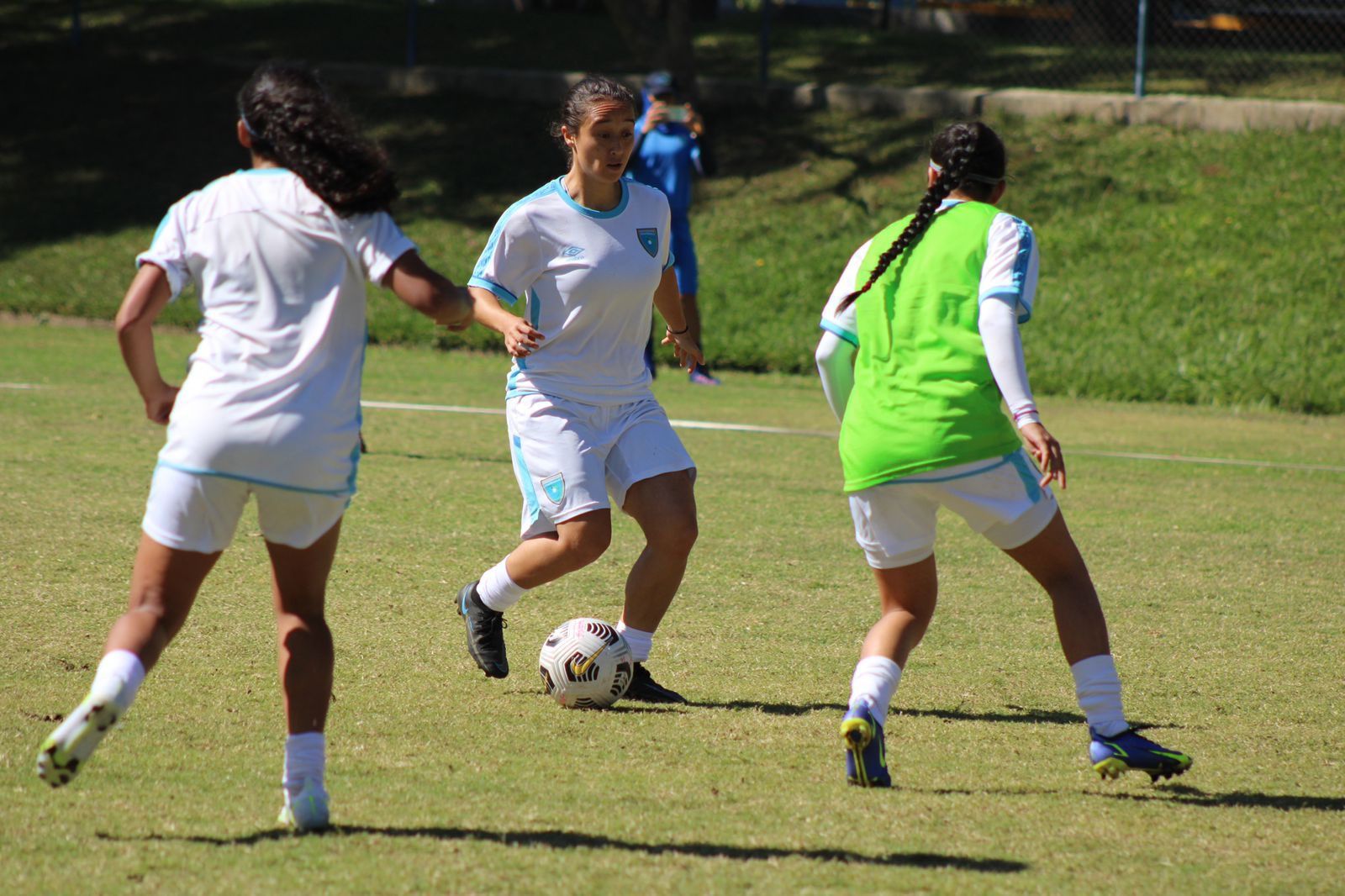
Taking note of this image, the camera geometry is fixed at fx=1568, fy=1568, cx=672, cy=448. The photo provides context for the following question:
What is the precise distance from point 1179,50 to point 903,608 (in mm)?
18080

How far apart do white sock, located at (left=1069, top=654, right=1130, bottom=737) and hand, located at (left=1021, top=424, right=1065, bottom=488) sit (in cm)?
64

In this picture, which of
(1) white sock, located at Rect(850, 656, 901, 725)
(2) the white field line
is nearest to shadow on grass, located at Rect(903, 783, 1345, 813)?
(1) white sock, located at Rect(850, 656, 901, 725)

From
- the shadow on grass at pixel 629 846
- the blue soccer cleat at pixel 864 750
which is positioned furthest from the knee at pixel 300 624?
the blue soccer cleat at pixel 864 750

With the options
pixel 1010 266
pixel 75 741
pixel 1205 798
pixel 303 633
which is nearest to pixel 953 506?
pixel 1010 266

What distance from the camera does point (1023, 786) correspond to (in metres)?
4.50

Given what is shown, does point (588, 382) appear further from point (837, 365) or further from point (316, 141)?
point (316, 141)

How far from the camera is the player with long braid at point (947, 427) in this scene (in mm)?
4316

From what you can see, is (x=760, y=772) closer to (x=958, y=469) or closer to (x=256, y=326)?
(x=958, y=469)

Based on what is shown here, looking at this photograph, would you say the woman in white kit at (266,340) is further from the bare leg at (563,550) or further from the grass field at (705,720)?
the bare leg at (563,550)

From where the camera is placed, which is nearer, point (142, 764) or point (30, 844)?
point (30, 844)

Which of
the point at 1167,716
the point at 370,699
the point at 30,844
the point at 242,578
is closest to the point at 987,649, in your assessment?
the point at 1167,716

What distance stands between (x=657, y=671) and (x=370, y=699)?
1.08 meters

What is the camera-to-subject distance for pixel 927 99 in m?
19.9

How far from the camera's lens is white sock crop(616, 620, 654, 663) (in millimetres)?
5406
